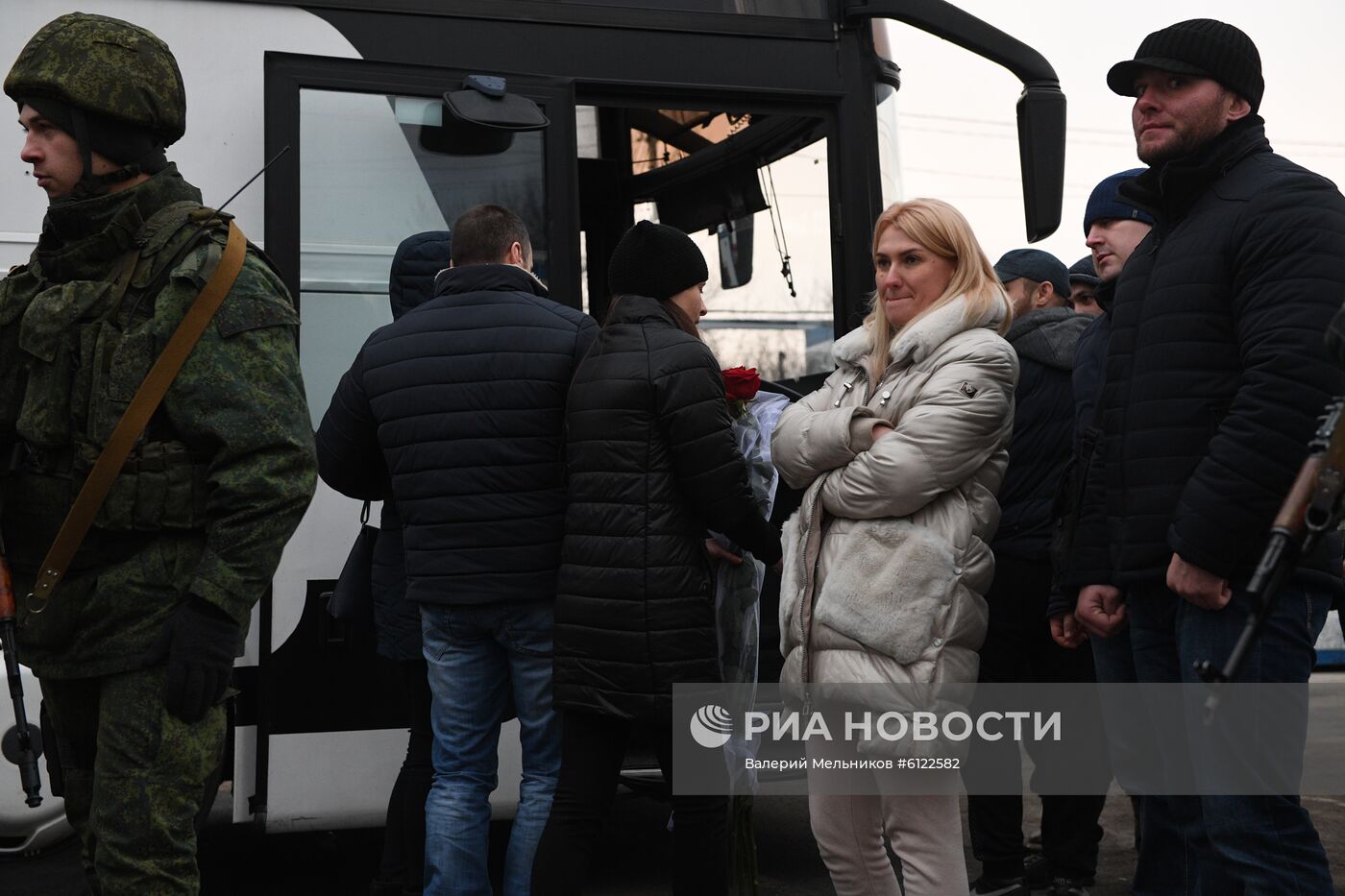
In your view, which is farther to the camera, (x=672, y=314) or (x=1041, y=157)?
(x=1041, y=157)

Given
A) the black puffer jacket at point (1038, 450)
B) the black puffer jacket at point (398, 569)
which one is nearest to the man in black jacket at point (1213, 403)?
the black puffer jacket at point (1038, 450)

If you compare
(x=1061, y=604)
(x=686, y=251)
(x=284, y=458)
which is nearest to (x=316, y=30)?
(x=686, y=251)

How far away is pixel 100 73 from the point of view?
264 cm

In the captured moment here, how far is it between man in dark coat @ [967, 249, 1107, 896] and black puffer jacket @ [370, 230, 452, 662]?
172cm

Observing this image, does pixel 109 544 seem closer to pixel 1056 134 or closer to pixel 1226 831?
pixel 1226 831

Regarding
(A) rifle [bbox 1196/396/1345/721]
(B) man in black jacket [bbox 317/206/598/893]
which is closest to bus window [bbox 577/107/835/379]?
(B) man in black jacket [bbox 317/206/598/893]

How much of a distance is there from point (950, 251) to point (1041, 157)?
1.37 m

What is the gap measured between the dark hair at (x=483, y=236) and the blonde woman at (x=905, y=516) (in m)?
0.90

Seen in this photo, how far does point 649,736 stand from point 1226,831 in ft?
4.25

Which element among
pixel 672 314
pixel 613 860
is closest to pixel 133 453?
pixel 672 314

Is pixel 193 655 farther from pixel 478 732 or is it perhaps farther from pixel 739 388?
pixel 739 388

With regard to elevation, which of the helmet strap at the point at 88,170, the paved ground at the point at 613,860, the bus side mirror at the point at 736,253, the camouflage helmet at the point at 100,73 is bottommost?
the paved ground at the point at 613,860

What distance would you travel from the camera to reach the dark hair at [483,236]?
3715mm

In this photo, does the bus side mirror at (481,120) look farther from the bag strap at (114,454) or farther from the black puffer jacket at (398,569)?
the bag strap at (114,454)
